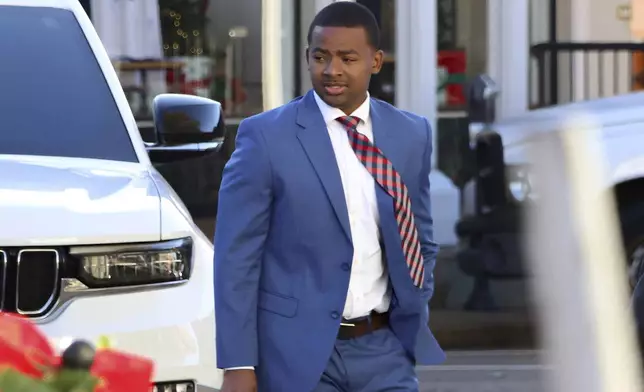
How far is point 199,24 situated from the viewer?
13266 millimetres

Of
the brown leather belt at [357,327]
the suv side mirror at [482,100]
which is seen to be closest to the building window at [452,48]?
the suv side mirror at [482,100]

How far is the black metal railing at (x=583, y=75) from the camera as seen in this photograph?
13.4 m

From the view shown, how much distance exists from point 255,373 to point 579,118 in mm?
1321

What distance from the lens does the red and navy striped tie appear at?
10.2 ft

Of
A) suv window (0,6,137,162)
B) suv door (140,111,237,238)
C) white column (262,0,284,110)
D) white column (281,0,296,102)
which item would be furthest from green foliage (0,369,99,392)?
white column (281,0,296,102)

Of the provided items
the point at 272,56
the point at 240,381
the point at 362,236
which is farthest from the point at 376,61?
the point at 272,56

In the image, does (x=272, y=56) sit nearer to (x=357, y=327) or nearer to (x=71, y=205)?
(x=71, y=205)

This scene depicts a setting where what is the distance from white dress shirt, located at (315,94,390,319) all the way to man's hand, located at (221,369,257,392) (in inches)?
9.8

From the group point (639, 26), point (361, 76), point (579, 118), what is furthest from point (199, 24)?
point (579, 118)

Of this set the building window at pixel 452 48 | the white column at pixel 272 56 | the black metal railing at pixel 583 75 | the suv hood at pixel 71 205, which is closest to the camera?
the suv hood at pixel 71 205

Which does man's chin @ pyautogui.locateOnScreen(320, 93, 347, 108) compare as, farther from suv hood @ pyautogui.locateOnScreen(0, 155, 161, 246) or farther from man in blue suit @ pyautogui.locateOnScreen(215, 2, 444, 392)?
suv hood @ pyautogui.locateOnScreen(0, 155, 161, 246)

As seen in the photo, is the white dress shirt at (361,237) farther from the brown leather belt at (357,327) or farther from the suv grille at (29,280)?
the suv grille at (29,280)

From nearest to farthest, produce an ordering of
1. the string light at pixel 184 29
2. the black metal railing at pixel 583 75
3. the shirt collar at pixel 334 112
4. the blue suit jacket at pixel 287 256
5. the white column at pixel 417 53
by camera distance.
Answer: the blue suit jacket at pixel 287 256, the shirt collar at pixel 334 112, the white column at pixel 417 53, the string light at pixel 184 29, the black metal railing at pixel 583 75

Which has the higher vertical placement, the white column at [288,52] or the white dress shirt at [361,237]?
the white column at [288,52]
